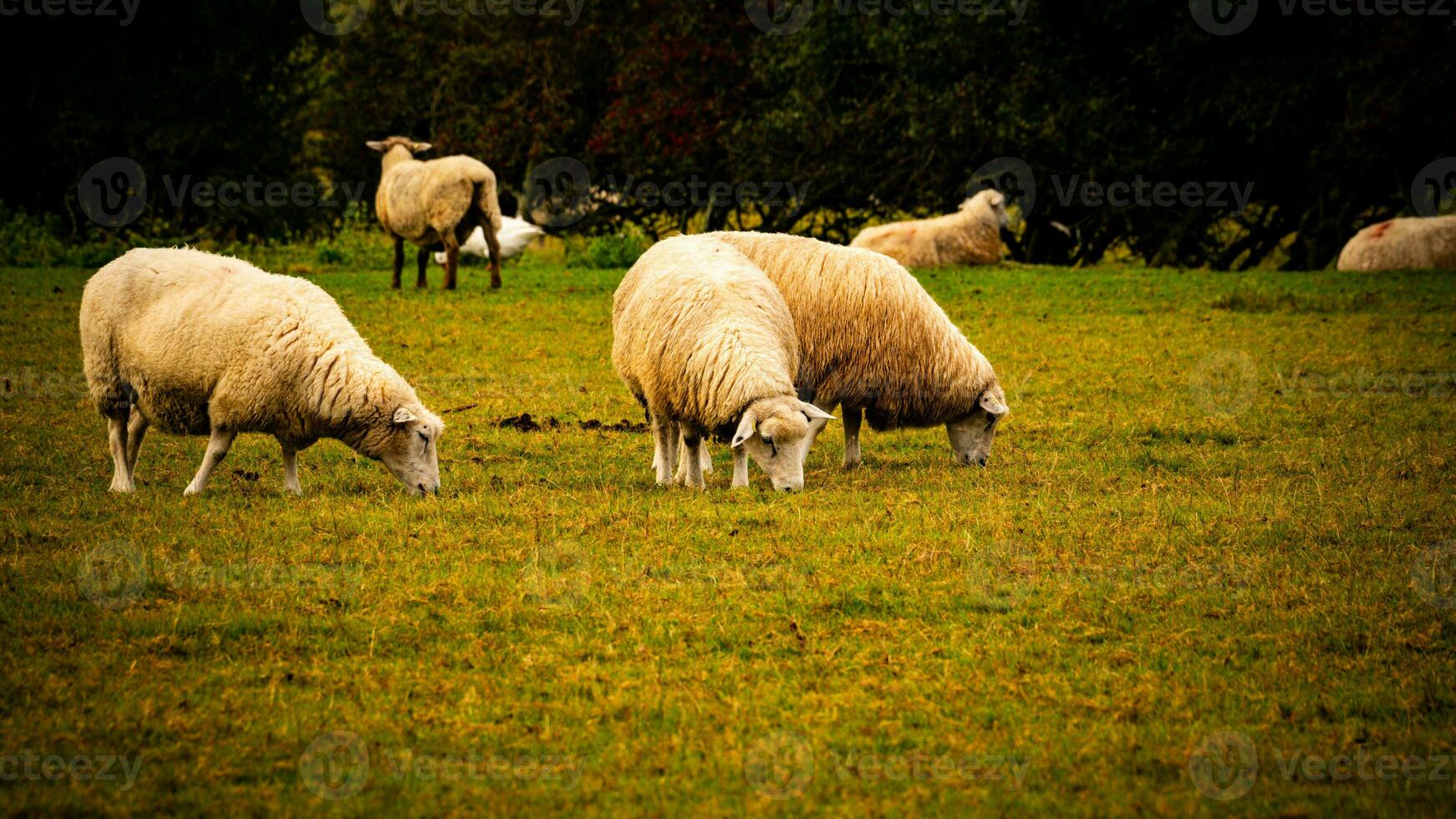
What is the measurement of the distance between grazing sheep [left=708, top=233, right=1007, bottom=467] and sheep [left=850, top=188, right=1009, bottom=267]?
43.4 ft

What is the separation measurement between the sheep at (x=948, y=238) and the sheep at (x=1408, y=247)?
5963 mm

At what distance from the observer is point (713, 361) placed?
944 cm

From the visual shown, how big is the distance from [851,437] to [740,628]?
4510mm

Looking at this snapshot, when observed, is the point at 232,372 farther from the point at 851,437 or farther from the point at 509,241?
the point at 509,241

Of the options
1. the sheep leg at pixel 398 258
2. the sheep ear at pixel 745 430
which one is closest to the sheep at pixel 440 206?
the sheep leg at pixel 398 258

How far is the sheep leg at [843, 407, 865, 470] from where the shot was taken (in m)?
10.8

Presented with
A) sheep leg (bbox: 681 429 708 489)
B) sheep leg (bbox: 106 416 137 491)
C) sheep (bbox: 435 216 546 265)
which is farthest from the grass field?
sheep (bbox: 435 216 546 265)

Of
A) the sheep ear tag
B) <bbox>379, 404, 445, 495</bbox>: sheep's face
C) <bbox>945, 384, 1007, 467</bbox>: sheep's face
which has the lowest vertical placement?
<bbox>379, 404, 445, 495</bbox>: sheep's face

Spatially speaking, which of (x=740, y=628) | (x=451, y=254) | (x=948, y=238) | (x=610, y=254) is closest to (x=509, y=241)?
(x=610, y=254)

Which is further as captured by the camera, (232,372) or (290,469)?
(290,469)

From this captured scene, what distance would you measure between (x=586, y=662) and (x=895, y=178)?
23.7 m

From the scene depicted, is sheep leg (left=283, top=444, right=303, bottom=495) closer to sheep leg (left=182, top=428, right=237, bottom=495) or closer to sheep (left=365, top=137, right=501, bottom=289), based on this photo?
sheep leg (left=182, top=428, right=237, bottom=495)

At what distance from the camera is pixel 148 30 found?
27.6m

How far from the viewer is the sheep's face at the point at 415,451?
30.7 feet
